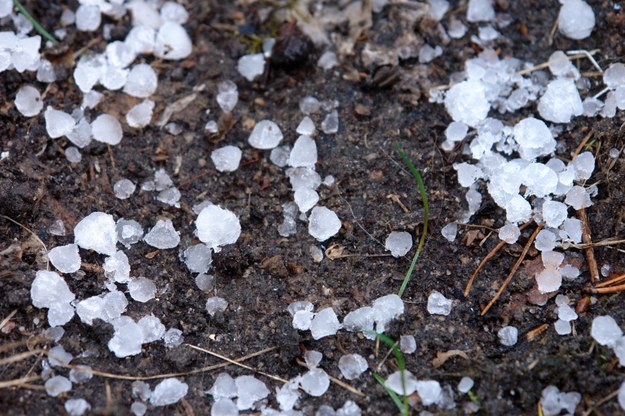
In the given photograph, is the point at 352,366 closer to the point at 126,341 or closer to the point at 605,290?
the point at 126,341

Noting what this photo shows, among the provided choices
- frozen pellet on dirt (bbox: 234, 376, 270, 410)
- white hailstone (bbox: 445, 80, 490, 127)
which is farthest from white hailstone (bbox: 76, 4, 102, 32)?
frozen pellet on dirt (bbox: 234, 376, 270, 410)

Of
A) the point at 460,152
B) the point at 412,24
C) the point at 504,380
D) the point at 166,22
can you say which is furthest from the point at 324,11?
the point at 504,380

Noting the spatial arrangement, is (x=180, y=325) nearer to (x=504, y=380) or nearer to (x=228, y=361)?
(x=228, y=361)

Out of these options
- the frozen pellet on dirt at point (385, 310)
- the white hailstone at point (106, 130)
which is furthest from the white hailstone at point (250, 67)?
the frozen pellet on dirt at point (385, 310)

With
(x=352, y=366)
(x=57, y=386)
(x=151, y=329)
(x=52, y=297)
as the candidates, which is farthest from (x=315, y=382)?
(x=52, y=297)

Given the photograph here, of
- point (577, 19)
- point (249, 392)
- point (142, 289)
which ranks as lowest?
point (249, 392)

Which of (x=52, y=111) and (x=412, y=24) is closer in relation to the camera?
(x=52, y=111)

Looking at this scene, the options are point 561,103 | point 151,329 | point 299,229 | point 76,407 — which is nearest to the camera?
point 76,407
